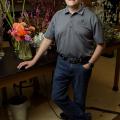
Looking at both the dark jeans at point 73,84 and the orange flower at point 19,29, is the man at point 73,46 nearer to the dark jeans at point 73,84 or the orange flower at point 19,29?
the dark jeans at point 73,84

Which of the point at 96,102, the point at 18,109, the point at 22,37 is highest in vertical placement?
the point at 22,37

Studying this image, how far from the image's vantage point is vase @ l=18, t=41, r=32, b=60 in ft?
6.57

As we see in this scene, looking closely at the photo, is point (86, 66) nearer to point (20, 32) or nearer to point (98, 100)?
point (20, 32)

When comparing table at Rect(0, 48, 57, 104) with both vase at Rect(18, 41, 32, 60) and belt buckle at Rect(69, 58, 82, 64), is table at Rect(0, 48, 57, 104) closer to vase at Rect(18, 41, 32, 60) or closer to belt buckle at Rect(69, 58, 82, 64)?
vase at Rect(18, 41, 32, 60)

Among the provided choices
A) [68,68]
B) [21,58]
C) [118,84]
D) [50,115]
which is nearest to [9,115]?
[50,115]

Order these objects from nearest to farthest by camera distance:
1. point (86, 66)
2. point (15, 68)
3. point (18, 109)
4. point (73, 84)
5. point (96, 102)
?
point (15, 68) < point (86, 66) < point (73, 84) < point (18, 109) < point (96, 102)

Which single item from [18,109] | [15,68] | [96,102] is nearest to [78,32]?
[15,68]

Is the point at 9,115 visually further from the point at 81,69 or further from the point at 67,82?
the point at 81,69

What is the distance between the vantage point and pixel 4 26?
7.27ft

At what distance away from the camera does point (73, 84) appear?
6.88 ft

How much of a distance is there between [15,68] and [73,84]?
0.53m

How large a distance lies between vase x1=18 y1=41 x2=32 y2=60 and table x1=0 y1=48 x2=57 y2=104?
5 cm

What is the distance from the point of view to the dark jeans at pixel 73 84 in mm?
1988

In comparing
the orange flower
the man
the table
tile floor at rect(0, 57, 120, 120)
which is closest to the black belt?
the man
